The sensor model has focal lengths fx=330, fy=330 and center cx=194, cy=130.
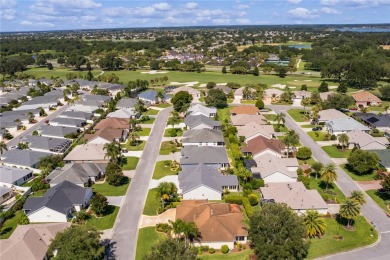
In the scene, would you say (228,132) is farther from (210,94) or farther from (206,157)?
(210,94)

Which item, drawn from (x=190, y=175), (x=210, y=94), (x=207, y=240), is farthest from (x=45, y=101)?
(x=207, y=240)

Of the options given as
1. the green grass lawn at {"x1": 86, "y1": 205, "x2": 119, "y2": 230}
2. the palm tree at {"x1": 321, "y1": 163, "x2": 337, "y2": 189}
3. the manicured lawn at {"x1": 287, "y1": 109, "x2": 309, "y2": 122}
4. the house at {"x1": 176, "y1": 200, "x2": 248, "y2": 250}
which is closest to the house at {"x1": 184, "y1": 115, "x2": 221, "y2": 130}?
the manicured lawn at {"x1": 287, "y1": 109, "x2": 309, "y2": 122}

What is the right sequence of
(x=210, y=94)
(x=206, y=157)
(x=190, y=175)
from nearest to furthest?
1. (x=190, y=175)
2. (x=206, y=157)
3. (x=210, y=94)

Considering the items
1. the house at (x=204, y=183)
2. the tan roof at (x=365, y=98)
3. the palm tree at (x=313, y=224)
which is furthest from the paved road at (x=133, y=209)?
the tan roof at (x=365, y=98)

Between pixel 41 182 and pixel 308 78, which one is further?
pixel 308 78

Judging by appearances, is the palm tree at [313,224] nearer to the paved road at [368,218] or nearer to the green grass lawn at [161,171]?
the paved road at [368,218]

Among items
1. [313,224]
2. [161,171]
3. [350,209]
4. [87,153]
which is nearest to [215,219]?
[313,224]

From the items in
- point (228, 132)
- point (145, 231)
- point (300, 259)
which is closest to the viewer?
point (300, 259)

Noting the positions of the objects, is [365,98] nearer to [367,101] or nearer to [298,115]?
[367,101]
